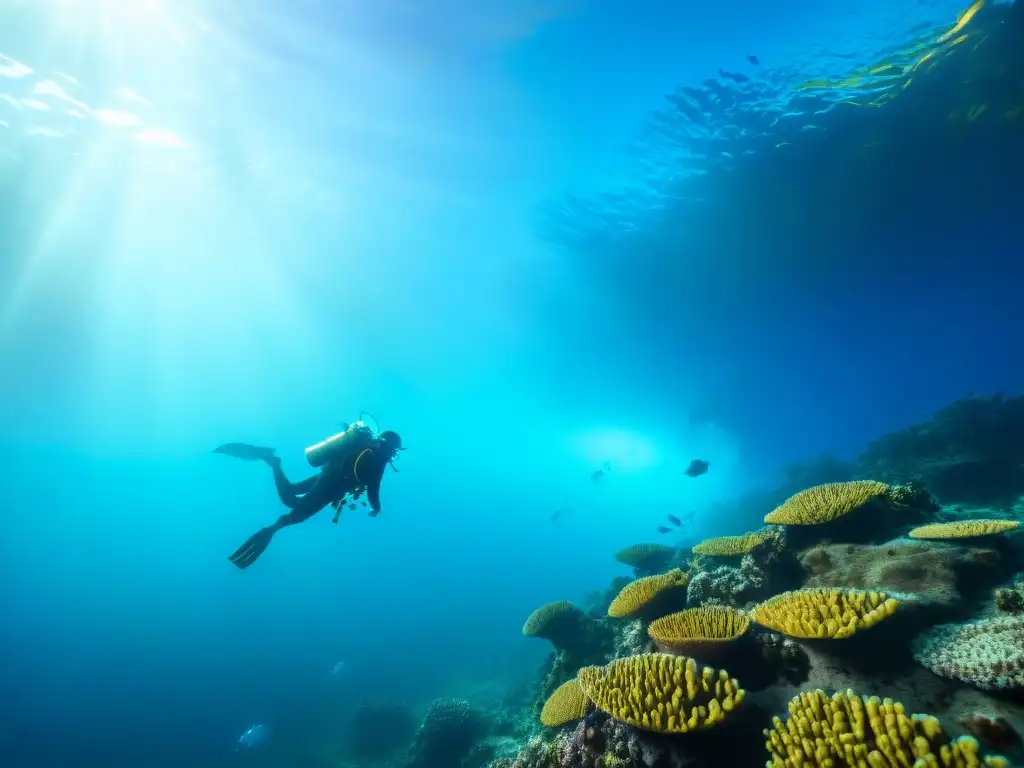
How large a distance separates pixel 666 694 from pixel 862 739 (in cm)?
130

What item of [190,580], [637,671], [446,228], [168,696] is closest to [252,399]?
[168,696]

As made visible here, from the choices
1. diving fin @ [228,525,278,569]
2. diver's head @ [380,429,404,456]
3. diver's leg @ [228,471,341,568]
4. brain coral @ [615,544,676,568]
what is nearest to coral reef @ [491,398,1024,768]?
brain coral @ [615,544,676,568]

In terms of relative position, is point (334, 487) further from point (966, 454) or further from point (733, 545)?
point (966, 454)

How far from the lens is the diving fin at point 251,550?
346 inches

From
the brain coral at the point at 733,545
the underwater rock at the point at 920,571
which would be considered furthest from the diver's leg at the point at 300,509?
the underwater rock at the point at 920,571

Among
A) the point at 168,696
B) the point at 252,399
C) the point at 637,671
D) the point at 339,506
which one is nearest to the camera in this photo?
the point at 637,671

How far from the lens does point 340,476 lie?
917 centimetres

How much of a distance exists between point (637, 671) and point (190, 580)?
497 ft

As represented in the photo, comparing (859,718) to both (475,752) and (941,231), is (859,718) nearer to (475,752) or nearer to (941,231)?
(475,752)

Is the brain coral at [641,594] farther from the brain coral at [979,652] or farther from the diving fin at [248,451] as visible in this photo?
the diving fin at [248,451]

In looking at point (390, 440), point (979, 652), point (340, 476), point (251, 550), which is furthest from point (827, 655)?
point (251, 550)

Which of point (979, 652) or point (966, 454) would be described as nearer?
point (979, 652)

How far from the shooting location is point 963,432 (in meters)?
14.1

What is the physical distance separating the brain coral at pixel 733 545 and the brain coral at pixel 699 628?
1.93 m
